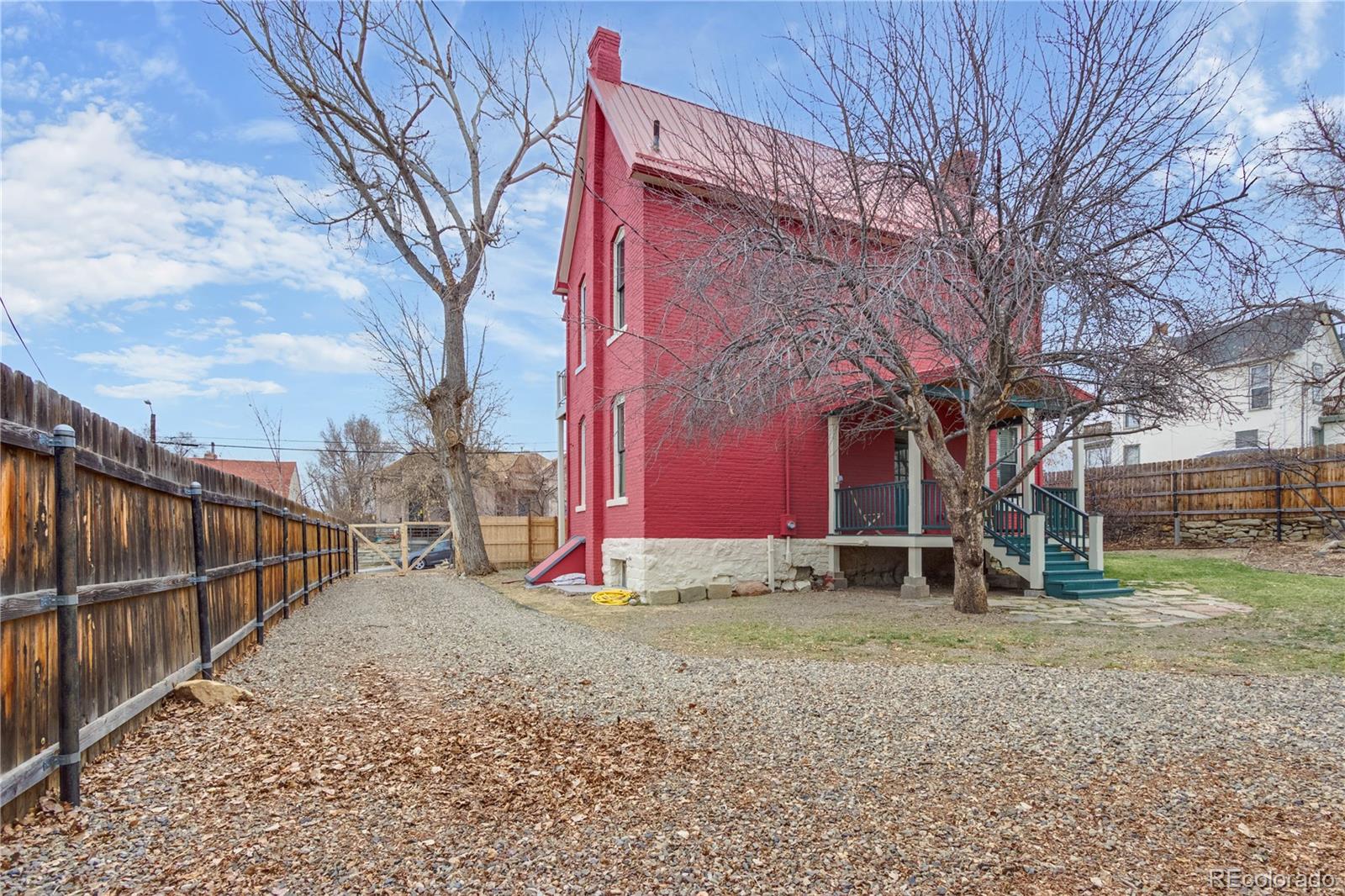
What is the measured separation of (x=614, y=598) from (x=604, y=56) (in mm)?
9997

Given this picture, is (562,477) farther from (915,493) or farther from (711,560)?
(915,493)

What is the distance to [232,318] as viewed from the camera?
73.8 ft

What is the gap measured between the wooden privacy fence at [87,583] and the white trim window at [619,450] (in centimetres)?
753

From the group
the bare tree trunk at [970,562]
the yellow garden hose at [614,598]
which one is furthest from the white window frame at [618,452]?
the bare tree trunk at [970,562]

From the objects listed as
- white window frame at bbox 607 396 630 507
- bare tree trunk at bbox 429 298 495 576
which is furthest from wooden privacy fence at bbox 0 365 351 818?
bare tree trunk at bbox 429 298 495 576

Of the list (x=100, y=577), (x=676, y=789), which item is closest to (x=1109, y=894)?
(x=676, y=789)

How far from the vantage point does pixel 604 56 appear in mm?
13906

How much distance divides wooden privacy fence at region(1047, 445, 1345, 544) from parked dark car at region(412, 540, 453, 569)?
715 inches

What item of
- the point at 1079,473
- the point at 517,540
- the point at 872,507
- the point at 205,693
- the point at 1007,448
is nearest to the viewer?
the point at 205,693

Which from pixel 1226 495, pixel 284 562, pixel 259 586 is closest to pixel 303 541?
pixel 284 562

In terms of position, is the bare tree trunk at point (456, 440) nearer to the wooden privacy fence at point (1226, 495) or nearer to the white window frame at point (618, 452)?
the white window frame at point (618, 452)

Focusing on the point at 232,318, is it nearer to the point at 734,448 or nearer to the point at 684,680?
the point at 734,448

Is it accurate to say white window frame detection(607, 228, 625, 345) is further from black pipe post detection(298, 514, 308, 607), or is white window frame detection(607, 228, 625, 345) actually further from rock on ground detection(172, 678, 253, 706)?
rock on ground detection(172, 678, 253, 706)

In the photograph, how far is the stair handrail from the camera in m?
11.5
